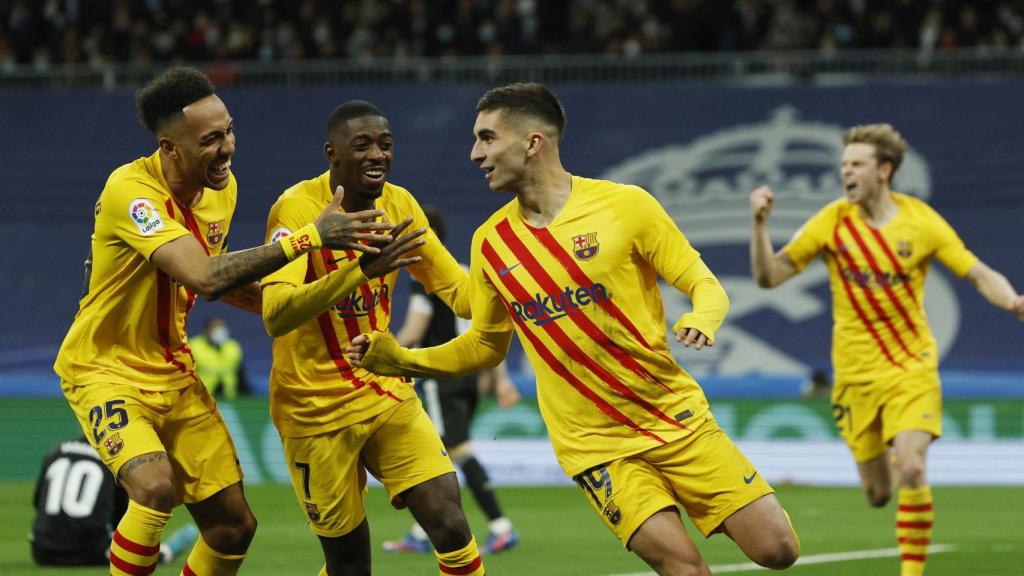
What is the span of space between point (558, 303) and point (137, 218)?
1.82 metres

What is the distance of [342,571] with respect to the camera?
692cm

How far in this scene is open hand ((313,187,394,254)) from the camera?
19.5ft

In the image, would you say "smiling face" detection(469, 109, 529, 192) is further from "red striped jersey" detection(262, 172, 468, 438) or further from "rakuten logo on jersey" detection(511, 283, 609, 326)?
"red striped jersey" detection(262, 172, 468, 438)

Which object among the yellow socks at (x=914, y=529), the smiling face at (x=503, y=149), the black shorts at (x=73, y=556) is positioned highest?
the smiling face at (x=503, y=149)

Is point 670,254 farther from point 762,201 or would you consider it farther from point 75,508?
point 75,508

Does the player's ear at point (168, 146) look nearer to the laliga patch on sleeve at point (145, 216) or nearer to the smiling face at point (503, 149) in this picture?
the laliga patch on sleeve at point (145, 216)

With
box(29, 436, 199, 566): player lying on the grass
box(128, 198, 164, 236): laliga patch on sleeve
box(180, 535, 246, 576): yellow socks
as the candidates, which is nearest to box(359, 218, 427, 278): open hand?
box(128, 198, 164, 236): laliga patch on sleeve

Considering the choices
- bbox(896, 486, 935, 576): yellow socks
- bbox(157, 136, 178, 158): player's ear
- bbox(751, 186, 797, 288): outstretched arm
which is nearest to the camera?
bbox(157, 136, 178, 158): player's ear

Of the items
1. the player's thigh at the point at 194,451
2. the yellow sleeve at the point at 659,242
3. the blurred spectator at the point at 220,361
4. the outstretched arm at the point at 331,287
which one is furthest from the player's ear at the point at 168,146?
the blurred spectator at the point at 220,361

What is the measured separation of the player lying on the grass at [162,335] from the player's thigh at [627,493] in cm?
157

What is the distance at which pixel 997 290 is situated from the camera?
908 cm

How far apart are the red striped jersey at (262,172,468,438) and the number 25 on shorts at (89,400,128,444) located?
72 cm

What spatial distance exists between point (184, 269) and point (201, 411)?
0.89 m

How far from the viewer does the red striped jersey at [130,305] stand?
6.55m
